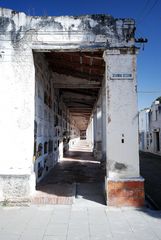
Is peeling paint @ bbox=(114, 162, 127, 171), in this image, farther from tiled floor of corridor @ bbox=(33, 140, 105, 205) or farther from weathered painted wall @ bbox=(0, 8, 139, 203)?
tiled floor of corridor @ bbox=(33, 140, 105, 205)

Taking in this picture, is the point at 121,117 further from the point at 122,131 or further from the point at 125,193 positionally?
the point at 125,193

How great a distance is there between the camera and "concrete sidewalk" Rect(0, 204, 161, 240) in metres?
3.48

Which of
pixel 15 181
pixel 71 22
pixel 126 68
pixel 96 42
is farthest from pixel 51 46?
pixel 15 181

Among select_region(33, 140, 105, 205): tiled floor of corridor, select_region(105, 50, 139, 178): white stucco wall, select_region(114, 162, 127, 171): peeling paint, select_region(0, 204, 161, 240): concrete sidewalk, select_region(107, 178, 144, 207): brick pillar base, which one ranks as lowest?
select_region(0, 204, 161, 240): concrete sidewalk

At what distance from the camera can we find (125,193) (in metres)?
4.81

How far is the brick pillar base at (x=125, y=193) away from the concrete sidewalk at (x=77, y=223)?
0.18 metres

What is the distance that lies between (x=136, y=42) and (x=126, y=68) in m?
0.72

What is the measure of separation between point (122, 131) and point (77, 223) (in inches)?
88.1

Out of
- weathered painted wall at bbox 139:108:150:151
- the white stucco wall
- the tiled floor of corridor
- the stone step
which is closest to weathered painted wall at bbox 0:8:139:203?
the white stucco wall

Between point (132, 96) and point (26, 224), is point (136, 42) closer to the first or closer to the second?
point (132, 96)

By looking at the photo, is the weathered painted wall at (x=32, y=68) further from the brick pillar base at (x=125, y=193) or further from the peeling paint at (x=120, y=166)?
the brick pillar base at (x=125, y=193)

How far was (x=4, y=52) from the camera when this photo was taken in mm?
5262

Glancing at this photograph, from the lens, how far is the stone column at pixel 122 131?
4.81 m

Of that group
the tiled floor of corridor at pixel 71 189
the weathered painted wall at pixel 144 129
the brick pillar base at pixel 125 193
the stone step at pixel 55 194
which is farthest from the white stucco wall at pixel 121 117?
the weathered painted wall at pixel 144 129
